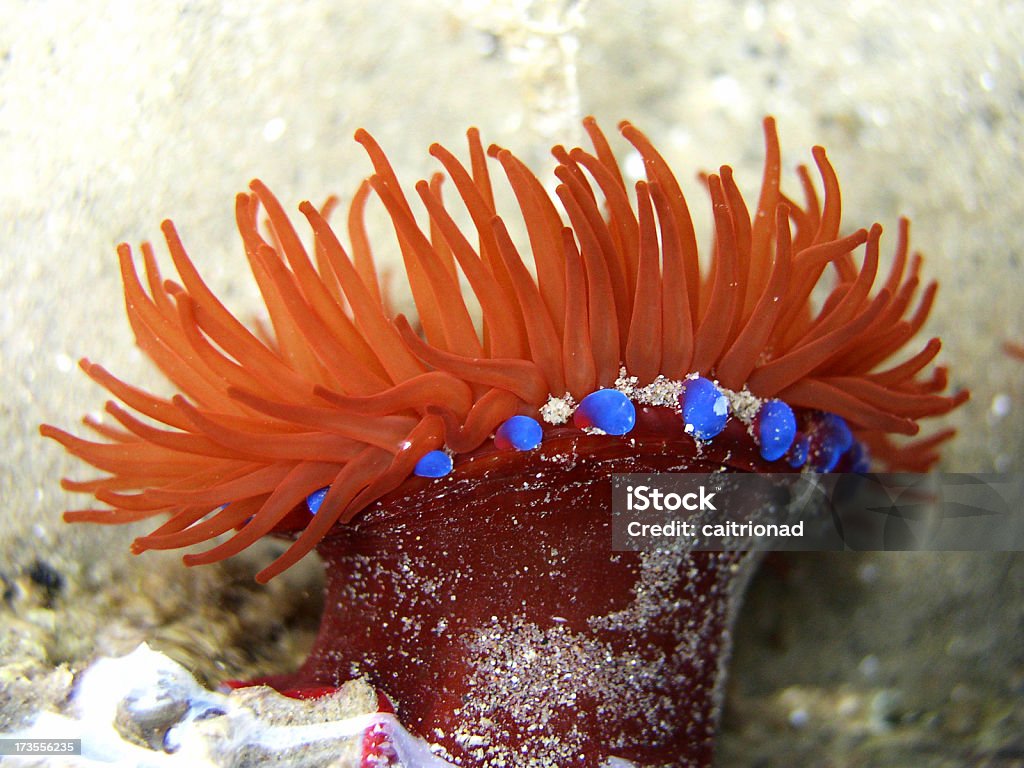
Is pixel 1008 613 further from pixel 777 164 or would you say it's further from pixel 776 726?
pixel 777 164

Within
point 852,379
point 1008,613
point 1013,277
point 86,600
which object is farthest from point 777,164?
point 86,600

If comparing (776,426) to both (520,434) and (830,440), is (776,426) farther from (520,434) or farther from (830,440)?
(520,434)

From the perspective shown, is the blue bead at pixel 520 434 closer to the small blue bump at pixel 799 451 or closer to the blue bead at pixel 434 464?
the blue bead at pixel 434 464

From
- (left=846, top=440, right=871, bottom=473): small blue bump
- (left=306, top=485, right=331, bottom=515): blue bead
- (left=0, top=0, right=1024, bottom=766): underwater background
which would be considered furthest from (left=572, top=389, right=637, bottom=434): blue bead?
(left=0, top=0, right=1024, bottom=766): underwater background

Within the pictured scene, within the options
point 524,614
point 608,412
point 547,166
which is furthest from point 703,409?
point 547,166

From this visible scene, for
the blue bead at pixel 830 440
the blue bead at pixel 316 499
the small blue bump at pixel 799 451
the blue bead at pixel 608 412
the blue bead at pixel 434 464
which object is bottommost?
the blue bead at pixel 316 499

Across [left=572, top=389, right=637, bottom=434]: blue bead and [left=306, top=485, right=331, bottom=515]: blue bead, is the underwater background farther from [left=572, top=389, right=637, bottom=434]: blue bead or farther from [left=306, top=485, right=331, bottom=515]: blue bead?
[left=572, top=389, right=637, bottom=434]: blue bead

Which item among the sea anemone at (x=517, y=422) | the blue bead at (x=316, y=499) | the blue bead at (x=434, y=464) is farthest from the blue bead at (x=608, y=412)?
the blue bead at (x=316, y=499)
